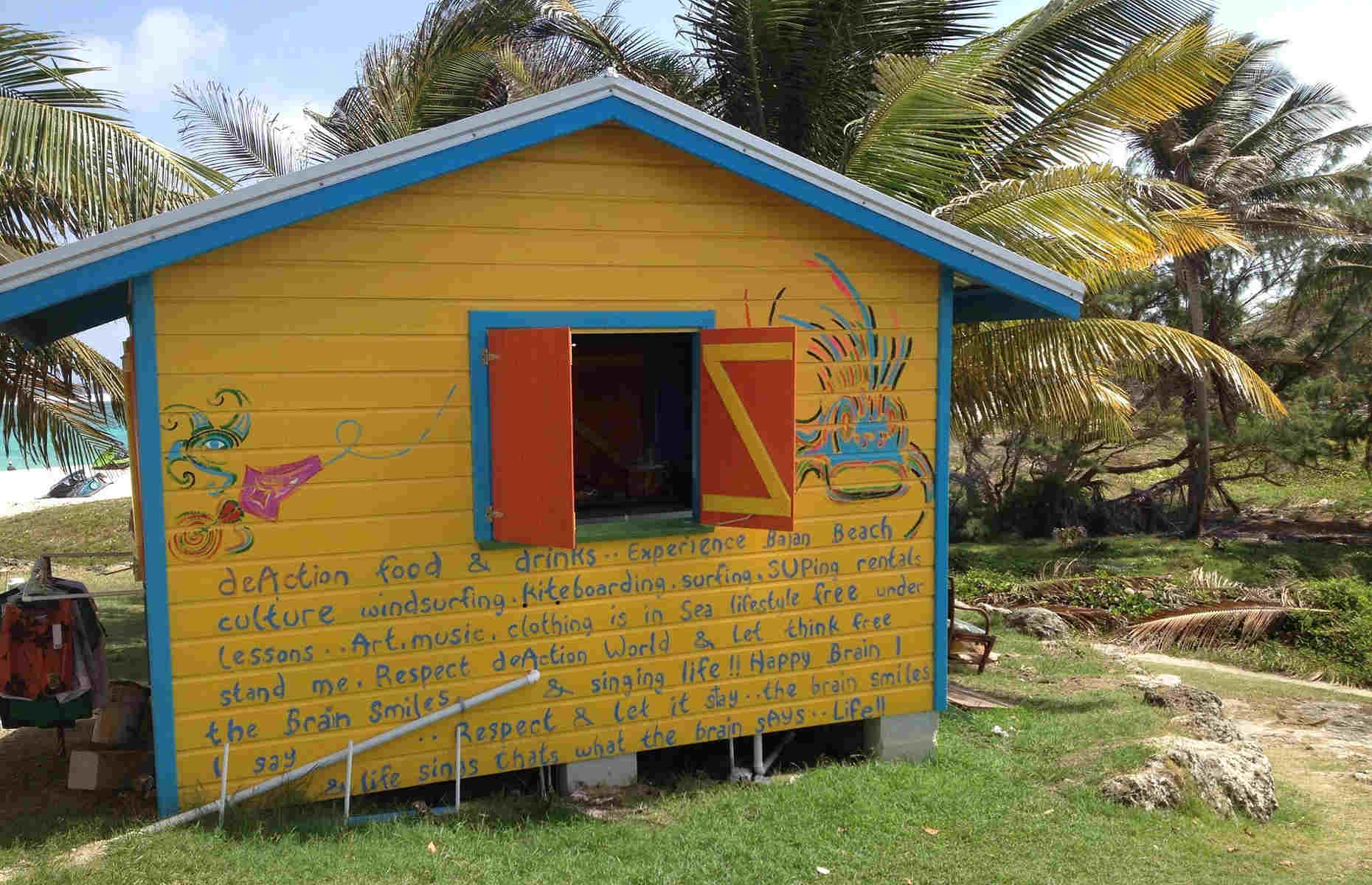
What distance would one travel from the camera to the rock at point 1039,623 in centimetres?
1172

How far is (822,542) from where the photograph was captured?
6547mm

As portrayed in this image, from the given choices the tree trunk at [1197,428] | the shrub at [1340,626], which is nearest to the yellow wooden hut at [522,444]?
the shrub at [1340,626]

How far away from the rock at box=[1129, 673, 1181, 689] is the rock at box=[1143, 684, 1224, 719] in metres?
0.19

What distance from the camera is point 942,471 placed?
676 cm

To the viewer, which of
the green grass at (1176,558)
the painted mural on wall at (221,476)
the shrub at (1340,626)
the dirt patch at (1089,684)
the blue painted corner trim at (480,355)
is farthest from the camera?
the green grass at (1176,558)

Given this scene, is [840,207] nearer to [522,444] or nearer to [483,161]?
[483,161]

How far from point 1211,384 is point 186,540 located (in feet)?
58.2

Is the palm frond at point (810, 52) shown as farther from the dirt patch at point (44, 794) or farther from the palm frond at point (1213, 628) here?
the dirt patch at point (44, 794)

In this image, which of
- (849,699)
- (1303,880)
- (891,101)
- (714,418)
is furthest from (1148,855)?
(891,101)

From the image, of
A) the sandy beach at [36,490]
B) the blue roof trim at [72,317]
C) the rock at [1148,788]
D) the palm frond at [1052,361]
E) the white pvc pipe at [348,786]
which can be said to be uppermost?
the blue roof trim at [72,317]

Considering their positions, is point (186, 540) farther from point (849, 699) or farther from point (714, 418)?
point (849, 699)

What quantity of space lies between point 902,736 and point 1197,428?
1602 cm

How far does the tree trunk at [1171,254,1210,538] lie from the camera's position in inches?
755

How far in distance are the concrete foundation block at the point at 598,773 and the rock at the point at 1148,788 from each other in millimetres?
2784
